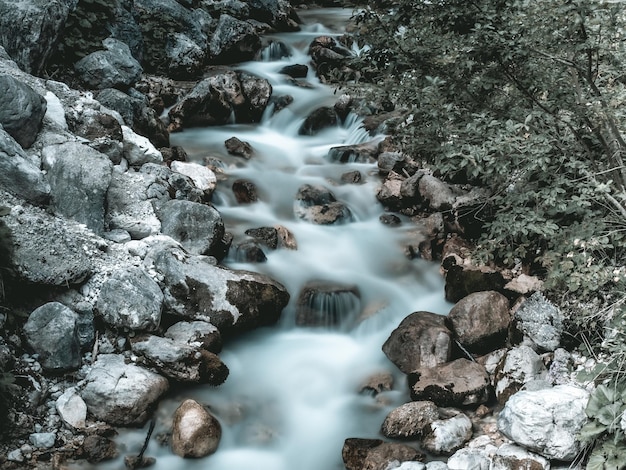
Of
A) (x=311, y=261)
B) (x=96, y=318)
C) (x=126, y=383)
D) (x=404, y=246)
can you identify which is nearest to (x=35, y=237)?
(x=96, y=318)

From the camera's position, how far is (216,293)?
5.97 metres

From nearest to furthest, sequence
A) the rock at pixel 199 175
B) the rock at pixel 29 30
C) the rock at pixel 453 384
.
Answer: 1. the rock at pixel 453 384
2. the rock at pixel 29 30
3. the rock at pixel 199 175

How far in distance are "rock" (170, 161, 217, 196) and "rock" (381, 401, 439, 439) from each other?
4.10m

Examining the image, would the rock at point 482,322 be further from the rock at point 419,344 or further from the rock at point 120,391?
the rock at point 120,391

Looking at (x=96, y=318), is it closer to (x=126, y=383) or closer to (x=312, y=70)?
(x=126, y=383)

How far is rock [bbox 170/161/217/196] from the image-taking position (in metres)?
7.93

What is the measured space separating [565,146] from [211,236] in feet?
12.4

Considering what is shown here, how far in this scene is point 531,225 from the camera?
5586 millimetres

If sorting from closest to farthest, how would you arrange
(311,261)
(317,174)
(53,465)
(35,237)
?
(53,465) < (35,237) < (311,261) < (317,174)

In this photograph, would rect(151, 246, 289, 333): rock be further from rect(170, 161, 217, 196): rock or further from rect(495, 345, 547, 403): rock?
rect(495, 345, 547, 403): rock

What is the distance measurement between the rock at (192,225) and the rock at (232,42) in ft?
22.9

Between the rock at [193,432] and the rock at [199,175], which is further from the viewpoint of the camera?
the rock at [199,175]

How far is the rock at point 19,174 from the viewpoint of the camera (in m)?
5.41

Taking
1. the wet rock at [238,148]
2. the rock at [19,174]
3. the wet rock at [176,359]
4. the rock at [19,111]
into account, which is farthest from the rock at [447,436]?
the wet rock at [238,148]
